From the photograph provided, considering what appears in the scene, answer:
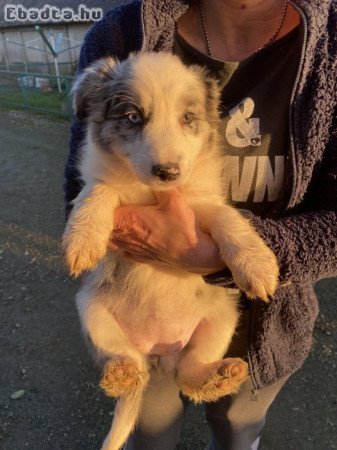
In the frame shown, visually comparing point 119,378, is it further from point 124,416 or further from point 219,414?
point 219,414

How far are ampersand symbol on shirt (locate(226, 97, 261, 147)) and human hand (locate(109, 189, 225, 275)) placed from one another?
1.20 ft

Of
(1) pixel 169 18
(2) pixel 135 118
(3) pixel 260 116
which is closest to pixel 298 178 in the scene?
(3) pixel 260 116

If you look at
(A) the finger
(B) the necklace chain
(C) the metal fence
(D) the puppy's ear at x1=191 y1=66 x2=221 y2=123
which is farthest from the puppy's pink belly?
(C) the metal fence

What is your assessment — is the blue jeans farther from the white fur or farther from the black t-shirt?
the black t-shirt

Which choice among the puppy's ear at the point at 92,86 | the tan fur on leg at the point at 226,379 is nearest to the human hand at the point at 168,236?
the tan fur on leg at the point at 226,379

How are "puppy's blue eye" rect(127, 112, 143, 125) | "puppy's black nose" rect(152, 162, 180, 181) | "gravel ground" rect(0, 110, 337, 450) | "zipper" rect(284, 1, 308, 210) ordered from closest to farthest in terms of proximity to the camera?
1. "zipper" rect(284, 1, 308, 210)
2. "puppy's black nose" rect(152, 162, 180, 181)
3. "puppy's blue eye" rect(127, 112, 143, 125)
4. "gravel ground" rect(0, 110, 337, 450)

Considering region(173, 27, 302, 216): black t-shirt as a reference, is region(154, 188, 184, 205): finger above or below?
below

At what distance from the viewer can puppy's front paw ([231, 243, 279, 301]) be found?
1.85 meters

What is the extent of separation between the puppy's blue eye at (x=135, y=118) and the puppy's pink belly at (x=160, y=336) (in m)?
0.96

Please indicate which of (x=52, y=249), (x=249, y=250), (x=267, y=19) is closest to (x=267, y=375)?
(x=249, y=250)

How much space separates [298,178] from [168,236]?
1.93 feet

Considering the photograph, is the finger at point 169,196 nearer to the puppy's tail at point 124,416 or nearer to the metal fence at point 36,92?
the puppy's tail at point 124,416

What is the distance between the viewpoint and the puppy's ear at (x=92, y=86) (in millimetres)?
2328

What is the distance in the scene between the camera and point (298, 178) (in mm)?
1915
